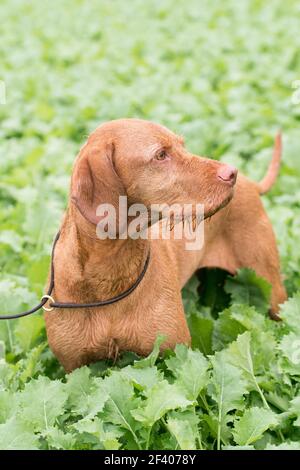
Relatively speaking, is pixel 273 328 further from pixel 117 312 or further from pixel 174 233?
pixel 117 312

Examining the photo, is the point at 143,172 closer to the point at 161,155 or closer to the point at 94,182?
the point at 161,155

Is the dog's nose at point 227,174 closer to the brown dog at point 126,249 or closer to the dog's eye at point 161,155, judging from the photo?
the brown dog at point 126,249

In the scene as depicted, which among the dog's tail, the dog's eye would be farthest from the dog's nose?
the dog's tail

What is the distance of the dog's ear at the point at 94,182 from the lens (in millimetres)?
3375

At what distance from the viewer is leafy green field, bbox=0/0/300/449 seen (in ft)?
Answer: 12.0

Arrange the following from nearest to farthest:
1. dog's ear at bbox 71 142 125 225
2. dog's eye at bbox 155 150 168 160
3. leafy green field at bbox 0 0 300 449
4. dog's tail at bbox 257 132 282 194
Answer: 1. dog's ear at bbox 71 142 125 225
2. dog's eye at bbox 155 150 168 160
3. leafy green field at bbox 0 0 300 449
4. dog's tail at bbox 257 132 282 194

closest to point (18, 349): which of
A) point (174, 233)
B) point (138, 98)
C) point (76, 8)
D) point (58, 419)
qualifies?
point (58, 419)

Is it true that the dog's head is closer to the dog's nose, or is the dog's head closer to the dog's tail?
the dog's nose

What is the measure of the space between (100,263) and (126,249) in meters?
0.14

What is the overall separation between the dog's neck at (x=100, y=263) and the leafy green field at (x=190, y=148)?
40cm

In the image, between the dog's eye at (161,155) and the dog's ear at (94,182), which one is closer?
the dog's ear at (94,182)

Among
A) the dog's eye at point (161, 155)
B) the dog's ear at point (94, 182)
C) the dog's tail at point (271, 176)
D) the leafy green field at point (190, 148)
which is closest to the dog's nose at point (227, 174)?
the dog's eye at point (161, 155)

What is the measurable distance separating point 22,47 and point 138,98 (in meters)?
4.68

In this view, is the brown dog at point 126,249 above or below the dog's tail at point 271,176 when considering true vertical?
below
